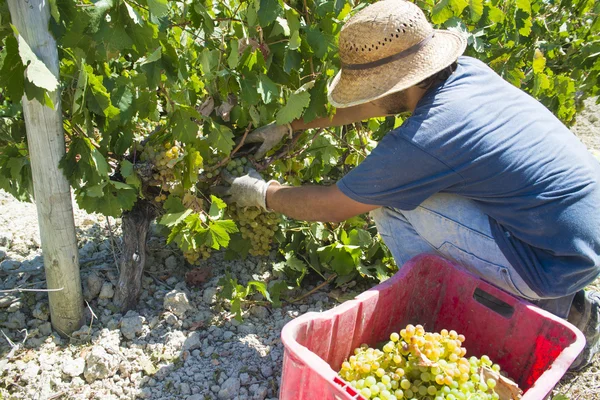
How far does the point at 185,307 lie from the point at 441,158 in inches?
55.6

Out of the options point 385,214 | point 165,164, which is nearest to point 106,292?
point 165,164

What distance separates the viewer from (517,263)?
2.08m

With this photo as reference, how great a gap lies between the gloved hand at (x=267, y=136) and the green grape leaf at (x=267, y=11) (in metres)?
0.68

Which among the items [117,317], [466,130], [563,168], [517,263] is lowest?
[117,317]

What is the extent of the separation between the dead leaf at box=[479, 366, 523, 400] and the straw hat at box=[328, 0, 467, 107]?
39.1 inches

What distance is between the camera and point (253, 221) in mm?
2729

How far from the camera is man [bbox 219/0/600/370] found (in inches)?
76.6

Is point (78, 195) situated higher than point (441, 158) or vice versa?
point (441, 158)

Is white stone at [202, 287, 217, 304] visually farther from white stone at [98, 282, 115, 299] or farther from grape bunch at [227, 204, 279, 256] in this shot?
white stone at [98, 282, 115, 299]

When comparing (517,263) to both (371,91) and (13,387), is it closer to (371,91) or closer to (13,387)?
(371,91)

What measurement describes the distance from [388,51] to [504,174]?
0.60 meters

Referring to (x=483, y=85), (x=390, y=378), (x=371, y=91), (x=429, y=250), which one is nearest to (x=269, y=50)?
(x=371, y=91)

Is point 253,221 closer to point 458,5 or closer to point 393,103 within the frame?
point 393,103

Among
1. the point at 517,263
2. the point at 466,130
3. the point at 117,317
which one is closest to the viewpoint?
the point at 466,130
